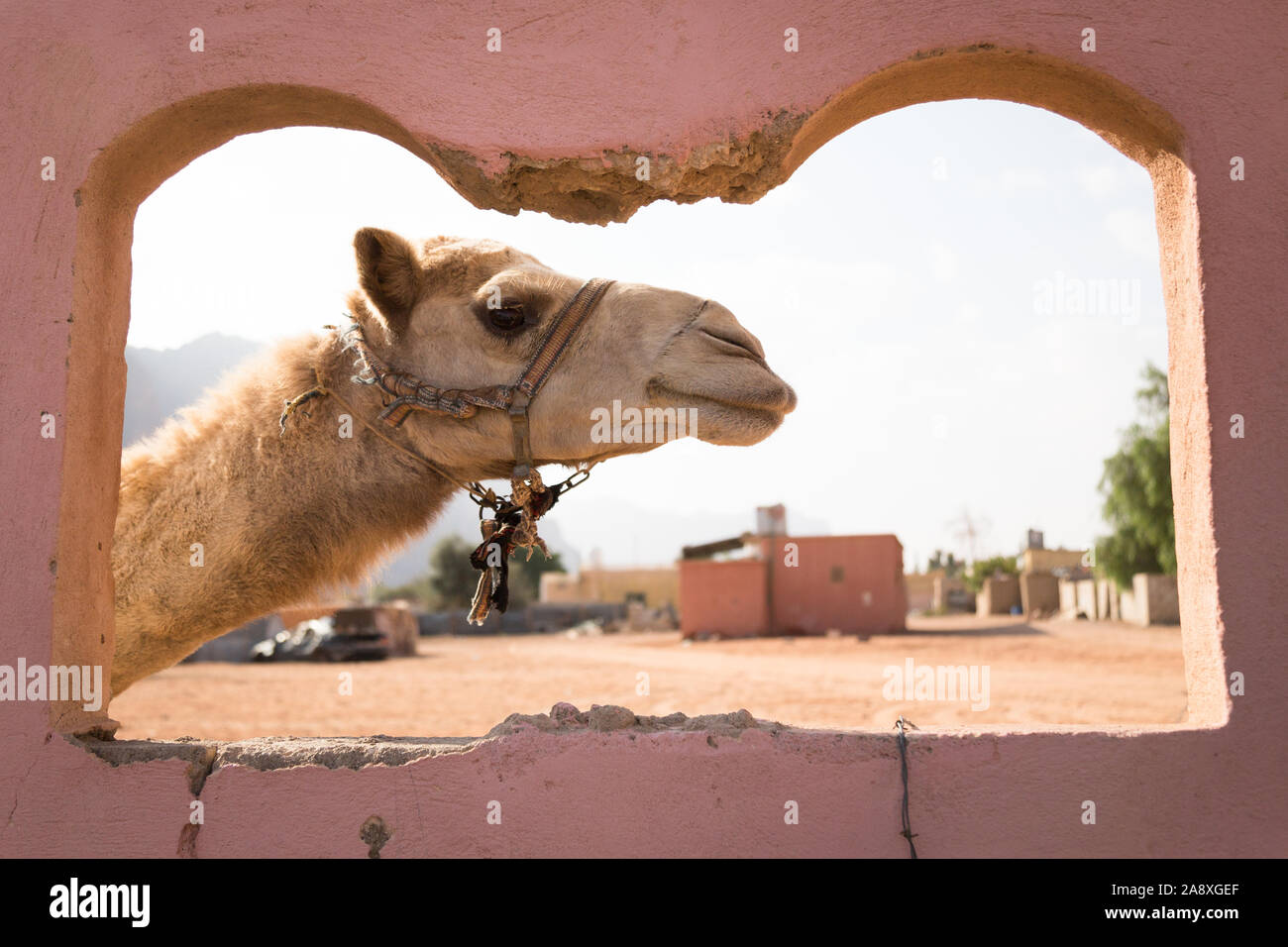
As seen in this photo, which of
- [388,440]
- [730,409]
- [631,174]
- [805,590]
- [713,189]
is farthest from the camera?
[805,590]

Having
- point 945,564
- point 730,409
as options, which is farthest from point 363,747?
point 945,564

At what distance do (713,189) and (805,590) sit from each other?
2884cm

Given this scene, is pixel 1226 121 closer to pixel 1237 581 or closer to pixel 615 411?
pixel 1237 581

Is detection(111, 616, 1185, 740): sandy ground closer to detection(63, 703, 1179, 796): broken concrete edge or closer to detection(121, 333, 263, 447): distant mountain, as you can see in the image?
detection(63, 703, 1179, 796): broken concrete edge

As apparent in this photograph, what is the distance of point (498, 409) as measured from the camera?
3.11m

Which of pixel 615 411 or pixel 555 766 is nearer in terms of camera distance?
pixel 555 766

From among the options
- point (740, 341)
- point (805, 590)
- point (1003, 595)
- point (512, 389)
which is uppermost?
point (740, 341)

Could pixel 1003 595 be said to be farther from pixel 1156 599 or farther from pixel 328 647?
pixel 328 647

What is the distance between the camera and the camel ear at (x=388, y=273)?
3059mm

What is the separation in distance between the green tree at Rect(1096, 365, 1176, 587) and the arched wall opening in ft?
94.4

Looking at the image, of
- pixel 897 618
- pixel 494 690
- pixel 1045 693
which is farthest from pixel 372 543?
pixel 897 618

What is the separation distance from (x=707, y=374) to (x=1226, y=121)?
156 cm
